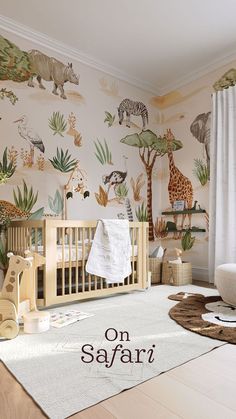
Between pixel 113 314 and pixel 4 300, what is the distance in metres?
0.73

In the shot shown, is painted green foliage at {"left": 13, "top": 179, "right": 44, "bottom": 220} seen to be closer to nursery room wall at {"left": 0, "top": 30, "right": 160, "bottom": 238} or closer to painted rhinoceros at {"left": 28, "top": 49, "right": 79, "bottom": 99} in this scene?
nursery room wall at {"left": 0, "top": 30, "right": 160, "bottom": 238}

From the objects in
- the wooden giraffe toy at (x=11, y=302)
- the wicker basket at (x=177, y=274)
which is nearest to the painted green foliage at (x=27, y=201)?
the wooden giraffe toy at (x=11, y=302)

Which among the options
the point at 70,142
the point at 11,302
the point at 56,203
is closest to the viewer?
the point at 11,302

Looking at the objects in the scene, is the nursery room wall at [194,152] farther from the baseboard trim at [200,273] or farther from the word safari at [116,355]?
the word safari at [116,355]

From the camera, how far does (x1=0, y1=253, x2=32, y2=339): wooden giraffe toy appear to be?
5.11 ft

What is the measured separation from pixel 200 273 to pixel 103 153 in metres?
1.77

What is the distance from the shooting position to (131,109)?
12.3 ft

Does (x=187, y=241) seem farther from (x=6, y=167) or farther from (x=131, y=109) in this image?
(x=6, y=167)

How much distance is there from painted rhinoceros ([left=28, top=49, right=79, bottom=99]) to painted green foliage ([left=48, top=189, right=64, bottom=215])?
3.45 feet

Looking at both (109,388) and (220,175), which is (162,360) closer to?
(109,388)

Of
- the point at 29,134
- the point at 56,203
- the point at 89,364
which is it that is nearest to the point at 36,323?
the point at 89,364

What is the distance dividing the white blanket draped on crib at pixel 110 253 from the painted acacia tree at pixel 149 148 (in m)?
1.39

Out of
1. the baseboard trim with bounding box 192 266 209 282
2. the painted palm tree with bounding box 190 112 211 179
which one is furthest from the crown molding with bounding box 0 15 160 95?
the baseboard trim with bounding box 192 266 209 282

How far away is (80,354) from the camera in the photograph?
1.38 m
